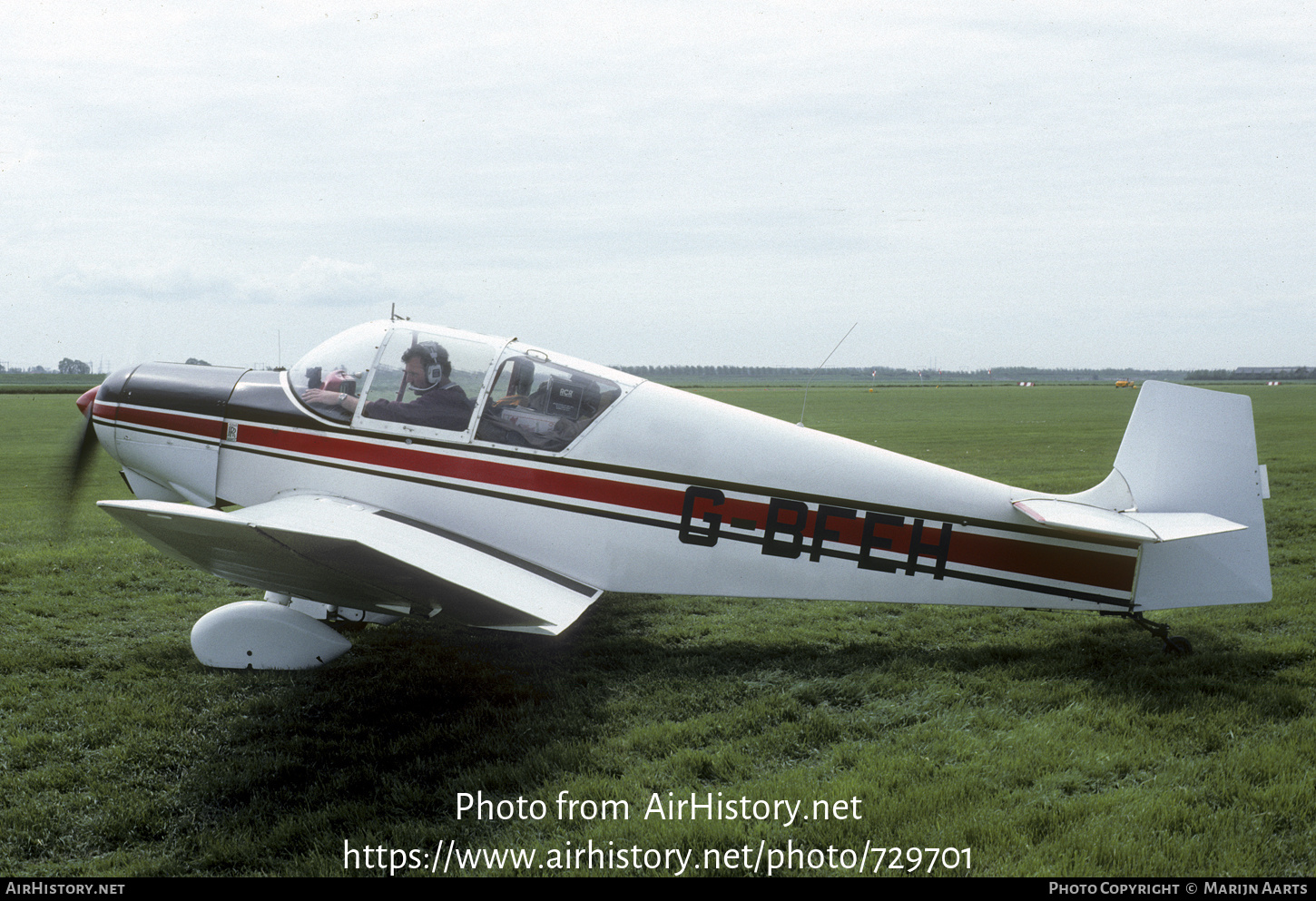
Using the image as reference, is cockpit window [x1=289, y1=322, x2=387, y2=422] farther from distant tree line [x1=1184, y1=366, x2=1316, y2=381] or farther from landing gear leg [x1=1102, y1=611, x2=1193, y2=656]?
distant tree line [x1=1184, y1=366, x2=1316, y2=381]

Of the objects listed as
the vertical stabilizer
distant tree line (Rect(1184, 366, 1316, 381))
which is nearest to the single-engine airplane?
the vertical stabilizer

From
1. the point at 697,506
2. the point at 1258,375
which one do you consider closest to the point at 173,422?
the point at 697,506

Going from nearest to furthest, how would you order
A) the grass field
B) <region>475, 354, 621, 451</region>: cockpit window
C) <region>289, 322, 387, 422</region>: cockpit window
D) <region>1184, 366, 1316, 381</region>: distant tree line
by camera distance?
the grass field, <region>475, 354, 621, 451</region>: cockpit window, <region>289, 322, 387, 422</region>: cockpit window, <region>1184, 366, 1316, 381</region>: distant tree line

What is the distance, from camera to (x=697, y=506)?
480 cm

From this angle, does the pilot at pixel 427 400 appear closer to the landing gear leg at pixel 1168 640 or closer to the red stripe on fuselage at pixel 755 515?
the red stripe on fuselage at pixel 755 515

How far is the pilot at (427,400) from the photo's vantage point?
16.4 feet

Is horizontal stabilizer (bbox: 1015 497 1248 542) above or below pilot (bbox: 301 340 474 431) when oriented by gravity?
below

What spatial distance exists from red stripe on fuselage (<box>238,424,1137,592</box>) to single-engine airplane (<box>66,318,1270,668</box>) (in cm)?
1

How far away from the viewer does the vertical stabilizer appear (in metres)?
4.64

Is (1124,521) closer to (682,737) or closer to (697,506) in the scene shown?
(697,506)

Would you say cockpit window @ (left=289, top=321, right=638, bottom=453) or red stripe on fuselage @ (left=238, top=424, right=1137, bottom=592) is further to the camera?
cockpit window @ (left=289, top=321, right=638, bottom=453)

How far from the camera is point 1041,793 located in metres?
3.29

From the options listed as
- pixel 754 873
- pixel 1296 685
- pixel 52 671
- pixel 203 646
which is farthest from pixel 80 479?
pixel 1296 685

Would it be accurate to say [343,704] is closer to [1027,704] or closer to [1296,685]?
[1027,704]
